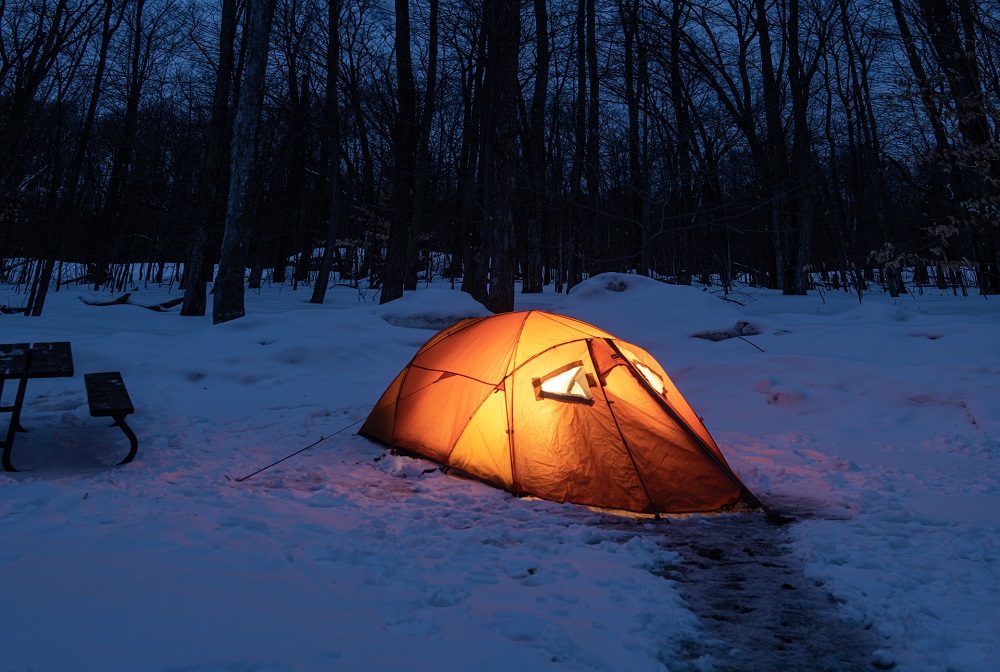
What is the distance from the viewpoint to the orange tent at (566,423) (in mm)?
4762

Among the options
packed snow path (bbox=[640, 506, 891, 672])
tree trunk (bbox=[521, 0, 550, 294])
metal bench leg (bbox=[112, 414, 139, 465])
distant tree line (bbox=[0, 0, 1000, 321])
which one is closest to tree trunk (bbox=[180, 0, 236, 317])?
distant tree line (bbox=[0, 0, 1000, 321])

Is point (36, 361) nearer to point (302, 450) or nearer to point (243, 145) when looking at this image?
point (302, 450)

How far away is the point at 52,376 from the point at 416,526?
355cm

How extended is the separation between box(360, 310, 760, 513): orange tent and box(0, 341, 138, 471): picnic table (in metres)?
2.35

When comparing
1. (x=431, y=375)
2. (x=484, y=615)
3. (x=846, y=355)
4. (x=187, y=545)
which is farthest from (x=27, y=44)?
(x=846, y=355)

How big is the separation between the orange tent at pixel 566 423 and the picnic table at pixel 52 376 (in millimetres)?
2353

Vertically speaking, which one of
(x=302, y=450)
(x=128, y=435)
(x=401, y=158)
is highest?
(x=401, y=158)

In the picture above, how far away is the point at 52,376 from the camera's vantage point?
206 inches

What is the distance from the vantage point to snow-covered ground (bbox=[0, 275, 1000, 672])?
2557mm

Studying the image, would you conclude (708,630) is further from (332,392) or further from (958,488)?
(332,392)

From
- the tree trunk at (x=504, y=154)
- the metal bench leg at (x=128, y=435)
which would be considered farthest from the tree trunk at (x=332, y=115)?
the metal bench leg at (x=128, y=435)

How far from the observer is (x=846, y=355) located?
8.65 meters

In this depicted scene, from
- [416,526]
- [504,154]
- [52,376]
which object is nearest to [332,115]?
[504,154]

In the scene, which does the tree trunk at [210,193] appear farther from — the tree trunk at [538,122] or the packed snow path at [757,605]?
the packed snow path at [757,605]
